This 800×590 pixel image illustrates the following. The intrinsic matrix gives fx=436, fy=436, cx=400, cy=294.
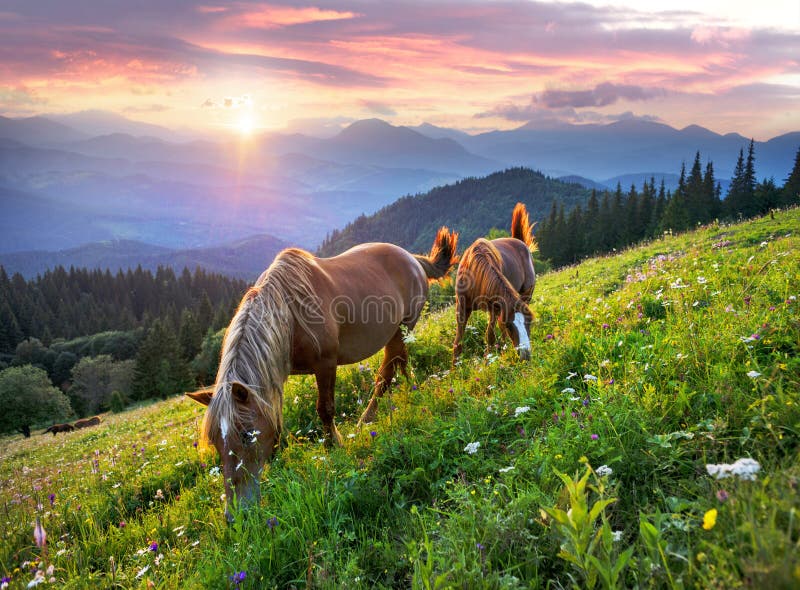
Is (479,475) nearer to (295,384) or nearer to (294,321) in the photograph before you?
(294,321)

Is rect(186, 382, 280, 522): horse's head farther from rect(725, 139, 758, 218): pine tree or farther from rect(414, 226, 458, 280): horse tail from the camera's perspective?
rect(725, 139, 758, 218): pine tree

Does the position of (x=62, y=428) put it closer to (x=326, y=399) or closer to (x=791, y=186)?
(x=326, y=399)

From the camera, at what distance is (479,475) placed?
3295 millimetres

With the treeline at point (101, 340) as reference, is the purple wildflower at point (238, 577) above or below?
above

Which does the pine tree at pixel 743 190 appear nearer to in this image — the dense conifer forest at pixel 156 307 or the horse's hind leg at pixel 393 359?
the dense conifer forest at pixel 156 307

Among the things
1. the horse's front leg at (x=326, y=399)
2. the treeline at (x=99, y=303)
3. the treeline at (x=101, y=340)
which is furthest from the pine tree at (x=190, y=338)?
the horse's front leg at (x=326, y=399)

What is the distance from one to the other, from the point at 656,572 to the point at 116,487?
19.7 feet

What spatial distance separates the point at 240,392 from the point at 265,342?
2.47 ft

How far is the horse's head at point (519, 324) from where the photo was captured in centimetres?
588

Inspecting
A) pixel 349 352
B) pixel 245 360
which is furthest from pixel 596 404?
pixel 349 352

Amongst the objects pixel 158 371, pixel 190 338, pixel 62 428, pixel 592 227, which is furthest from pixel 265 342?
pixel 190 338

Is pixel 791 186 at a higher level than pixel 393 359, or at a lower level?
higher

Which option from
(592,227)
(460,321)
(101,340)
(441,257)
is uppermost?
(441,257)

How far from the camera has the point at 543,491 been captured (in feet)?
9.25
